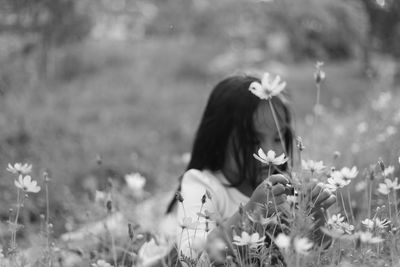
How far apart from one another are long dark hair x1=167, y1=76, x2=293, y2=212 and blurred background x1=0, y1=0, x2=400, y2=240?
17cm

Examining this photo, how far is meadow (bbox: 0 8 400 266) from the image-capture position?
4.48 ft

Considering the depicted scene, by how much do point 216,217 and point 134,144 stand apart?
3212mm

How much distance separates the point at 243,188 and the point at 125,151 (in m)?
2.38

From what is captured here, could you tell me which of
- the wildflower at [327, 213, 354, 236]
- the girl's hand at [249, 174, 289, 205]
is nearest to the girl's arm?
the girl's hand at [249, 174, 289, 205]

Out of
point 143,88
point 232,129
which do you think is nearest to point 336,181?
point 232,129

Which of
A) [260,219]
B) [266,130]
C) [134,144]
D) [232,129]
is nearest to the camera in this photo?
[260,219]

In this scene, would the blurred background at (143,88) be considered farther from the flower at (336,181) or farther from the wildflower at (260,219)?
the wildflower at (260,219)

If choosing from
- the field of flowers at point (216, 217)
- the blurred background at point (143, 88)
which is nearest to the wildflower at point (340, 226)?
the field of flowers at point (216, 217)

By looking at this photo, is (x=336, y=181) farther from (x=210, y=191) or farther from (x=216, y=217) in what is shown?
(x=210, y=191)

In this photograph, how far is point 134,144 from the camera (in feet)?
14.0

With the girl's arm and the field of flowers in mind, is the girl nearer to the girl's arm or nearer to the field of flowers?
the field of flowers

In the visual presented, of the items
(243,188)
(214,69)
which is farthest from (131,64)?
(243,188)

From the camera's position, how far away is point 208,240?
126 cm

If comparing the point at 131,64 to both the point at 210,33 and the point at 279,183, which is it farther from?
the point at 279,183
